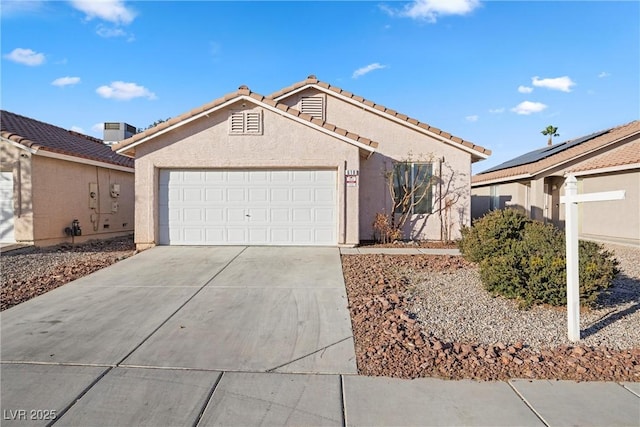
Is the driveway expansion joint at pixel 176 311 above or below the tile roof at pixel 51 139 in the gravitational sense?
below

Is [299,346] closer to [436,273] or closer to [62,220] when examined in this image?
[436,273]

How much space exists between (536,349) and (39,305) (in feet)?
23.1

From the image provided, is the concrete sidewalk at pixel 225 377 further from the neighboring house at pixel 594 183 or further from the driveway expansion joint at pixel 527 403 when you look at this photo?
the neighboring house at pixel 594 183

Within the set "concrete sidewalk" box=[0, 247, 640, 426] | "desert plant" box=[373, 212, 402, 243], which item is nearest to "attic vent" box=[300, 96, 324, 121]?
"desert plant" box=[373, 212, 402, 243]

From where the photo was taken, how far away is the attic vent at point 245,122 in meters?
10.5

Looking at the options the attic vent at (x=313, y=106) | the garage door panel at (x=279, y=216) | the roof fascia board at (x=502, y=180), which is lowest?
the garage door panel at (x=279, y=216)

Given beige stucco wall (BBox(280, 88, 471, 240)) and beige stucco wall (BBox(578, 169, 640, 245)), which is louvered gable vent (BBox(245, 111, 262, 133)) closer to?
beige stucco wall (BBox(280, 88, 471, 240))

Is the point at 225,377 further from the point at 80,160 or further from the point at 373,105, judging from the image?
the point at 80,160

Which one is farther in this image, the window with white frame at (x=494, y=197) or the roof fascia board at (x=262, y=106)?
the window with white frame at (x=494, y=197)

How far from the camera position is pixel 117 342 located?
439 centimetres

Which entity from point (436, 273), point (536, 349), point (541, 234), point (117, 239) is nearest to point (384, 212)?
point (436, 273)

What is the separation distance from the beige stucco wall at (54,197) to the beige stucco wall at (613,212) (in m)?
18.4

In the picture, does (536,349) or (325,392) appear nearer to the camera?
(325,392)

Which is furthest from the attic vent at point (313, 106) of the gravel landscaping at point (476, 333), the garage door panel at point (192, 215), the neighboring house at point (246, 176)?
the gravel landscaping at point (476, 333)
